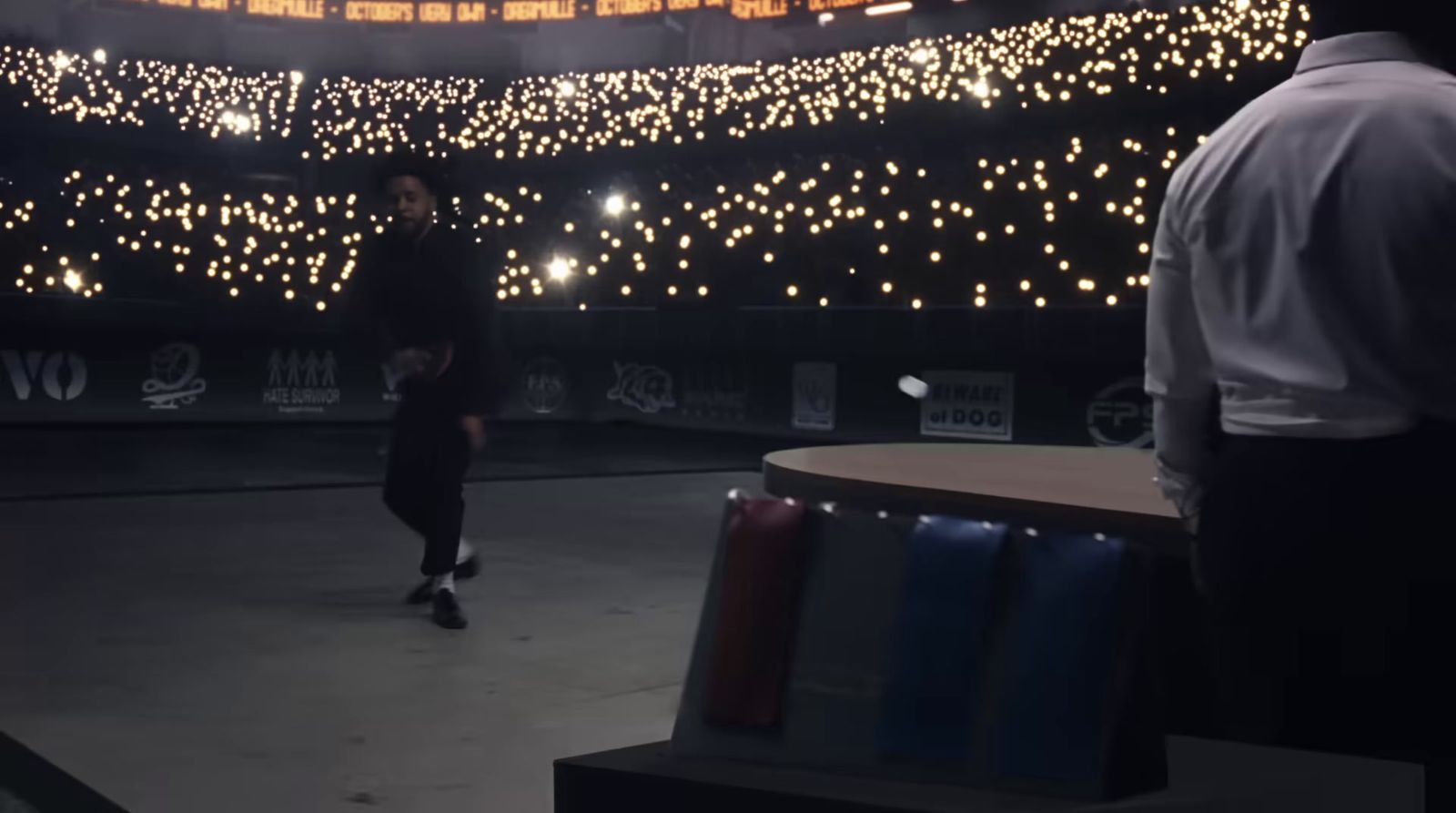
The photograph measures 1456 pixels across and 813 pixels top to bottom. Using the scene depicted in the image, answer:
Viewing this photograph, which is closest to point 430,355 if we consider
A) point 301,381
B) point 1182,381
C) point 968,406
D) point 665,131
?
point 1182,381

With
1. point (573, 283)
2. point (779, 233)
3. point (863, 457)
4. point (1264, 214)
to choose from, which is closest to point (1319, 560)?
point (1264, 214)

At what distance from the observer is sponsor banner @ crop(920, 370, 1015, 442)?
16453mm

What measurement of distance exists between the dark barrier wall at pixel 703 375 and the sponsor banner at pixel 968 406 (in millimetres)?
20

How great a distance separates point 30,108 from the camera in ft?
84.5

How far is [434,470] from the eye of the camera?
5.98 meters

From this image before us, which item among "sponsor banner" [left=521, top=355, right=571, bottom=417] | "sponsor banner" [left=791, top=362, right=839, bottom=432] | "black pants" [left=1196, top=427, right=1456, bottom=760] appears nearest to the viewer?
"black pants" [left=1196, top=427, right=1456, bottom=760]

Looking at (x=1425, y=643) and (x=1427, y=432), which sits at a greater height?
(x=1427, y=432)

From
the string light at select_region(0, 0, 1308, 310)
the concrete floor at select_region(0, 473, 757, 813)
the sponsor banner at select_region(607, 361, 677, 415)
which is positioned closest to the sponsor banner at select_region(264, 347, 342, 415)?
the string light at select_region(0, 0, 1308, 310)

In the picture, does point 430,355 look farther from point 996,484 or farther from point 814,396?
point 814,396

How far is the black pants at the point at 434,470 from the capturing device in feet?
19.6

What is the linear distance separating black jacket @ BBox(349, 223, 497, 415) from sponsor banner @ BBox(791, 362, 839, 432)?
12.6m

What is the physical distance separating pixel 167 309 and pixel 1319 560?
748 inches

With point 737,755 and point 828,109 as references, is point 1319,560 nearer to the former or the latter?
point 737,755

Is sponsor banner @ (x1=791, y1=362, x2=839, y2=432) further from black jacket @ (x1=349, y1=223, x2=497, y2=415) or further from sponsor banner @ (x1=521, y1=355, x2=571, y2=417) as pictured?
black jacket @ (x1=349, y1=223, x2=497, y2=415)
